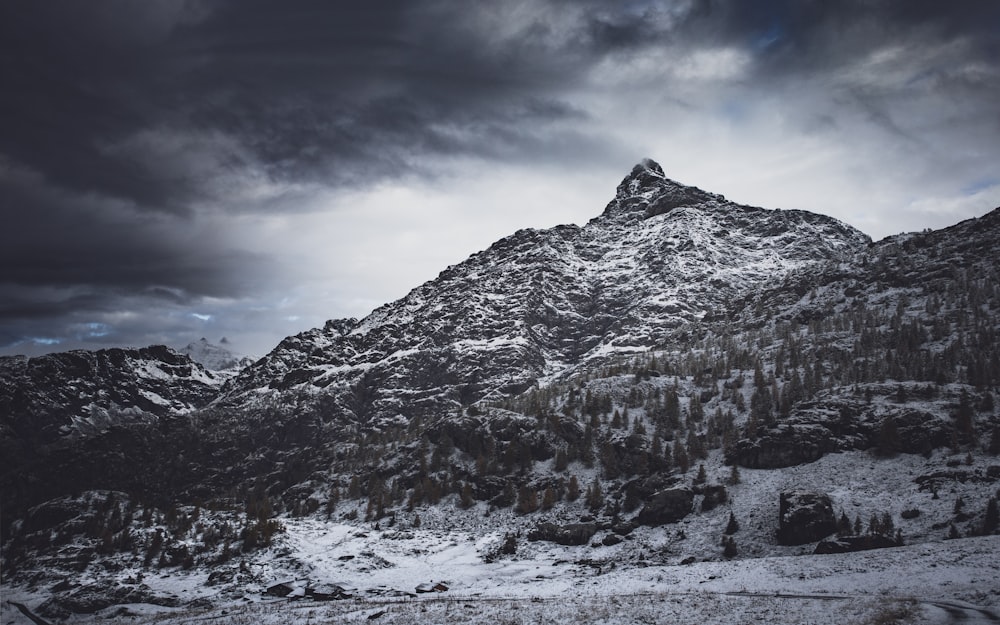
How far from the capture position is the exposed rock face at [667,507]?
80.8 meters

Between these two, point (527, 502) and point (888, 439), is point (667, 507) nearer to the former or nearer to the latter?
point (527, 502)

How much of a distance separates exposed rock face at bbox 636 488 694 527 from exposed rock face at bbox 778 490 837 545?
1465 cm

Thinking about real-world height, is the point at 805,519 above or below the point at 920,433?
below

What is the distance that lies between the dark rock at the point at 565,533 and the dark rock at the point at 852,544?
93.5 ft

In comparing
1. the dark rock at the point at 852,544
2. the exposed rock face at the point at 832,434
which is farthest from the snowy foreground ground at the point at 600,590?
the exposed rock face at the point at 832,434

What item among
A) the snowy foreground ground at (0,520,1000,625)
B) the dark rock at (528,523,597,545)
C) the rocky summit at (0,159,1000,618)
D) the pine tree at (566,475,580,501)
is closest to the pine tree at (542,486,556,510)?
the rocky summit at (0,159,1000,618)

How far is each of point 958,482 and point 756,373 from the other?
71744 millimetres

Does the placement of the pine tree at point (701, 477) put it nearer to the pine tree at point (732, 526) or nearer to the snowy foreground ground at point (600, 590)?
the pine tree at point (732, 526)

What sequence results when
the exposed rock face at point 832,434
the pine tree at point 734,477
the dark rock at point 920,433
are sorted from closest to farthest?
the dark rock at point 920,433 → the exposed rock face at point 832,434 → the pine tree at point 734,477

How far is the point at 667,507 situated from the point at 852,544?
26524mm

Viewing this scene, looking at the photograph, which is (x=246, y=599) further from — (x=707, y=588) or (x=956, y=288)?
(x=956, y=288)

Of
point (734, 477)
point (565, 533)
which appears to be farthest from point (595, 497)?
point (734, 477)

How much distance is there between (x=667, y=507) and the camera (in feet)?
268

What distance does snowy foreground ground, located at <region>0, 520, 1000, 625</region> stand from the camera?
36281mm
